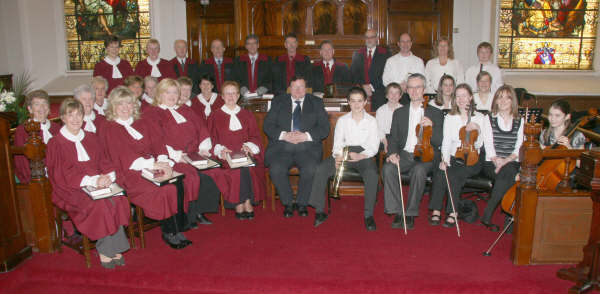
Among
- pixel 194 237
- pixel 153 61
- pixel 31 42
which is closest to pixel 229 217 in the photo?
pixel 194 237

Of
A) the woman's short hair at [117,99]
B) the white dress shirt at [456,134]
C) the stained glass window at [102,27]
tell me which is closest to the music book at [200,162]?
the woman's short hair at [117,99]

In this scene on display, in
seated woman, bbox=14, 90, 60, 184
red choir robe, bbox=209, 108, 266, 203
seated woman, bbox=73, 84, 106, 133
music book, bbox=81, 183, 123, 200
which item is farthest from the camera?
red choir robe, bbox=209, 108, 266, 203

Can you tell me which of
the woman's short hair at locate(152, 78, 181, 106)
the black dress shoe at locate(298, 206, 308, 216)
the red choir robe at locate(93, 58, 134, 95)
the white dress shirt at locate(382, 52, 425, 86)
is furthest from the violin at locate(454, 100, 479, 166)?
the red choir robe at locate(93, 58, 134, 95)

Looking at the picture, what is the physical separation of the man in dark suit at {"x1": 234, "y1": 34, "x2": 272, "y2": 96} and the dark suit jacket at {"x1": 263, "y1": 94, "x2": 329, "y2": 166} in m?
1.97

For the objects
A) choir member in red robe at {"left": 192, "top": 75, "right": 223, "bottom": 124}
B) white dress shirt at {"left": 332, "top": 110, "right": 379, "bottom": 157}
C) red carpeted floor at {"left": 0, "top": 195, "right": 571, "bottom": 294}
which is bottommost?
red carpeted floor at {"left": 0, "top": 195, "right": 571, "bottom": 294}

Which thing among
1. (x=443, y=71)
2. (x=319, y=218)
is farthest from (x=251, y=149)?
(x=443, y=71)

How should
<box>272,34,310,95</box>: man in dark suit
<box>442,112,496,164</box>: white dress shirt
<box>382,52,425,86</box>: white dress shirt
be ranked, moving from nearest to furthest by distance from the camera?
<box>442,112,496,164</box>: white dress shirt < <box>382,52,425,86</box>: white dress shirt < <box>272,34,310,95</box>: man in dark suit

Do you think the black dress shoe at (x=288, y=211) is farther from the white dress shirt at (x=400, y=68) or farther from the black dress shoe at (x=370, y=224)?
the white dress shirt at (x=400, y=68)

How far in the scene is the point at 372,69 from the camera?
7250 millimetres

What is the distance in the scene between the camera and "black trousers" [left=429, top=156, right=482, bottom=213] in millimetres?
4684

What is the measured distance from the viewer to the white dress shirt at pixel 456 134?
478 cm

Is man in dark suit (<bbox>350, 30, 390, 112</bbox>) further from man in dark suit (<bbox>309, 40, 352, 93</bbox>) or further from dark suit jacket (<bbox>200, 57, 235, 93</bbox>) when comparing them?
dark suit jacket (<bbox>200, 57, 235, 93</bbox>)

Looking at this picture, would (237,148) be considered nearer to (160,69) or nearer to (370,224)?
(370,224)

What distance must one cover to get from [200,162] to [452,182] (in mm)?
2625
